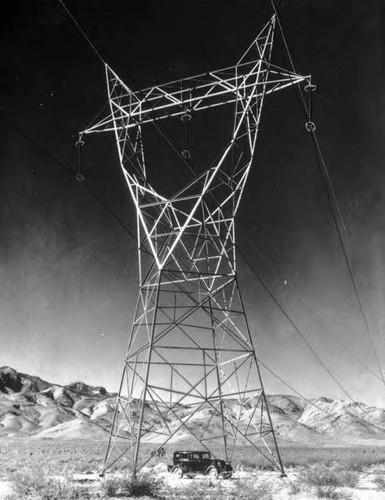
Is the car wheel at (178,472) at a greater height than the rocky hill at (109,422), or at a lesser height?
lesser

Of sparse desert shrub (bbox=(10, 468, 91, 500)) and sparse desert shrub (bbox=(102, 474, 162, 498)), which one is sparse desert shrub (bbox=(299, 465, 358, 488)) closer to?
sparse desert shrub (bbox=(102, 474, 162, 498))

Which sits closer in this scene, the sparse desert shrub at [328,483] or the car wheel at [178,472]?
the sparse desert shrub at [328,483]

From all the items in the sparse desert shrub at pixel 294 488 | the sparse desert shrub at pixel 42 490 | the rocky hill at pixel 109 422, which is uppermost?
the rocky hill at pixel 109 422

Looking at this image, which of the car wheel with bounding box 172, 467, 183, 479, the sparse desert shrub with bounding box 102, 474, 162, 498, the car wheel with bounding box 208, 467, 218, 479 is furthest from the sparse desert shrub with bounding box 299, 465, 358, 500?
the car wheel with bounding box 172, 467, 183, 479

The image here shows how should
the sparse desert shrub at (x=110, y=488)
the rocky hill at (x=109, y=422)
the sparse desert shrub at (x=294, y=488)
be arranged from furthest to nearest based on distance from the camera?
the rocky hill at (x=109, y=422) → the sparse desert shrub at (x=294, y=488) → the sparse desert shrub at (x=110, y=488)

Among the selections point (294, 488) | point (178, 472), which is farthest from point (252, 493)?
point (178, 472)

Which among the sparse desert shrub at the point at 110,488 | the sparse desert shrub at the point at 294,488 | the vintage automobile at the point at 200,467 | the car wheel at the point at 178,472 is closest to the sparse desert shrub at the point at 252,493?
the sparse desert shrub at the point at 294,488

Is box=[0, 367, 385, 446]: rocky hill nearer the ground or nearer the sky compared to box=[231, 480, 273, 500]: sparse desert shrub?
nearer the sky

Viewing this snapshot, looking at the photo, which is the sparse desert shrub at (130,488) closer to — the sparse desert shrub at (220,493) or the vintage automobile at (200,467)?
the sparse desert shrub at (220,493)

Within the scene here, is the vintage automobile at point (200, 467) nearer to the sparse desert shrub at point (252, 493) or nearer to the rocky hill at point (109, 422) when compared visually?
the sparse desert shrub at point (252, 493)

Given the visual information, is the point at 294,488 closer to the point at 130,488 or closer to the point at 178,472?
the point at 130,488

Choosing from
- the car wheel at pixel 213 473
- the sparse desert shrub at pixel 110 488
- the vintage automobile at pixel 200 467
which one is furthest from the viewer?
the vintage automobile at pixel 200 467

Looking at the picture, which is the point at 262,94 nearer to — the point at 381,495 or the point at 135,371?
the point at 135,371
